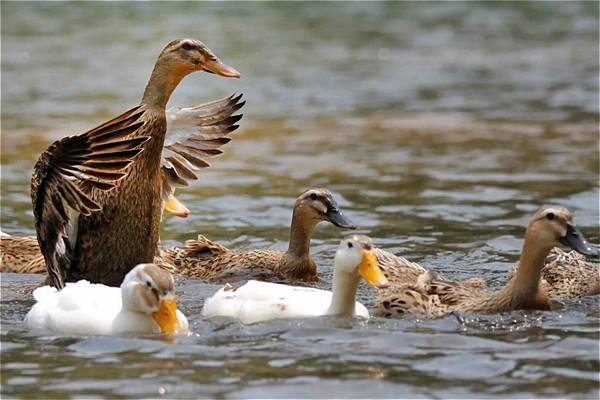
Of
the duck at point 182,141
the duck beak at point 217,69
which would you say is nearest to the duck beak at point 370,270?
the duck beak at point 217,69

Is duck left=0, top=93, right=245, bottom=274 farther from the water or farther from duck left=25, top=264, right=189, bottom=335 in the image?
duck left=25, top=264, right=189, bottom=335

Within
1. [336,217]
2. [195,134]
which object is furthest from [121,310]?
[195,134]

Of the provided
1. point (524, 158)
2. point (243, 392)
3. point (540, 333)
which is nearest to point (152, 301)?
point (243, 392)

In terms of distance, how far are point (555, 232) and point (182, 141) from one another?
4345 mm

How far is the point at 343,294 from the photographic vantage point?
953 centimetres

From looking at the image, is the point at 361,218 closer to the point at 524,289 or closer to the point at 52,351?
the point at 524,289

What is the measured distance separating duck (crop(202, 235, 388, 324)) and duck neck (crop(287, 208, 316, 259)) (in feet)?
6.23

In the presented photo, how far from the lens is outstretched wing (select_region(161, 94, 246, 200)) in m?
12.9

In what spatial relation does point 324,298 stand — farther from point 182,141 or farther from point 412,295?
point 182,141

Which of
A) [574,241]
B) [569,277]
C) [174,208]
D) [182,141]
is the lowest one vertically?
[569,277]

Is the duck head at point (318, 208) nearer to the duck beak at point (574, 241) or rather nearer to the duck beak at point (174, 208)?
the duck beak at point (174, 208)

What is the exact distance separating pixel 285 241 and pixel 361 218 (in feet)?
4.09

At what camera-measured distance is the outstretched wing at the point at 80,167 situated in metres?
10.2

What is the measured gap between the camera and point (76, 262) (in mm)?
11109
